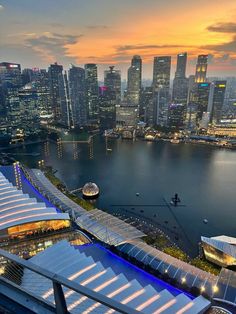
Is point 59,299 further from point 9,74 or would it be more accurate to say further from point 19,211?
point 9,74

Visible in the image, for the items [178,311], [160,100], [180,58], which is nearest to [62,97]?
[160,100]

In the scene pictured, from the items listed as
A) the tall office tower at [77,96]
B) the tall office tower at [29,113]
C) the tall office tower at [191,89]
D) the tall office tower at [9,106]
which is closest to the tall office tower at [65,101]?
the tall office tower at [77,96]

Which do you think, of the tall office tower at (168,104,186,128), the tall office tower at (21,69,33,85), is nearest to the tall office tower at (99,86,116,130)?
the tall office tower at (168,104,186,128)

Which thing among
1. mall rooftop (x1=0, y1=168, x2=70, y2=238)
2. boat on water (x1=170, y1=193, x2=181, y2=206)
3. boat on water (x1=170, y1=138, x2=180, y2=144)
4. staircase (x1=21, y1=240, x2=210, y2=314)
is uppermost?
staircase (x1=21, y1=240, x2=210, y2=314)

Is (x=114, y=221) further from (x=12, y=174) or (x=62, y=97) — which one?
(x=62, y=97)

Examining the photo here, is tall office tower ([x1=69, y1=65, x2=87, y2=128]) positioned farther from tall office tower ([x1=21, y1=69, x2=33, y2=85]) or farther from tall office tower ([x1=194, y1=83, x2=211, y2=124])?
tall office tower ([x1=194, y1=83, x2=211, y2=124])
